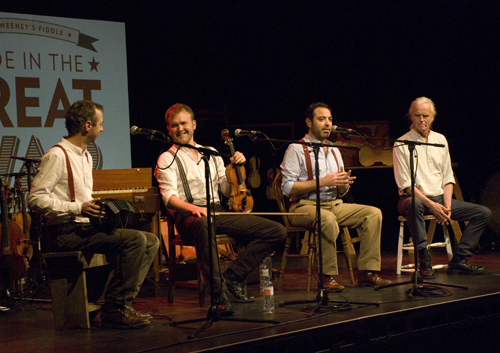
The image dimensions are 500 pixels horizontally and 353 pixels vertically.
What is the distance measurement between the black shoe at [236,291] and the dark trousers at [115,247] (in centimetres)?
66

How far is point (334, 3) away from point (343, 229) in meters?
3.21

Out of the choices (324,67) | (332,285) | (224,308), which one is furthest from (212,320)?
(324,67)

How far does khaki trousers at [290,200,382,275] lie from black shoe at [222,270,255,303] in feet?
2.04

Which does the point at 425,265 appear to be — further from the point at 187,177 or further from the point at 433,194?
the point at 187,177

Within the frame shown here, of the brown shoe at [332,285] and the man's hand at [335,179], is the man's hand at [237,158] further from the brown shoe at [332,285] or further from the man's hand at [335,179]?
the brown shoe at [332,285]

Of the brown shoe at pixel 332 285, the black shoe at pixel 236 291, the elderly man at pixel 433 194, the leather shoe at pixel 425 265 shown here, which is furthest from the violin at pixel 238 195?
the leather shoe at pixel 425 265

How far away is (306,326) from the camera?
291 cm

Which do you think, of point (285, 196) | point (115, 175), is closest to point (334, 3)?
point (285, 196)

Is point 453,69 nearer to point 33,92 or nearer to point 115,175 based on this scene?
point 115,175

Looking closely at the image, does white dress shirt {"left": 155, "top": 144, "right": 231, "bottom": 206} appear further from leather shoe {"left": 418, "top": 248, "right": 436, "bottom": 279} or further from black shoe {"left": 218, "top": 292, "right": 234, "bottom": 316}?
leather shoe {"left": 418, "top": 248, "right": 436, "bottom": 279}

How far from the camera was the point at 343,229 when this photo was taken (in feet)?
14.3

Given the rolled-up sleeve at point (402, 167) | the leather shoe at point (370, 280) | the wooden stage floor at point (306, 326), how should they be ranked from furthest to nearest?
the rolled-up sleeve at point (402, 167)
the leather shoe at point (370, 280)
the wooden stage floor at point (306, 326)

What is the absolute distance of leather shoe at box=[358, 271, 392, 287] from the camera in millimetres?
4109

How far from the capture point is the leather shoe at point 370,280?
4109 mm
